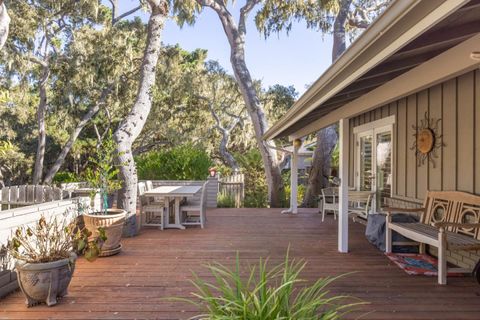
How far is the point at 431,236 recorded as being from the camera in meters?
3.72

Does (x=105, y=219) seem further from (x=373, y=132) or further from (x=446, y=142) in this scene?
(x=373, y=132)

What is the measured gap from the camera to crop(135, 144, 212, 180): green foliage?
9555mm

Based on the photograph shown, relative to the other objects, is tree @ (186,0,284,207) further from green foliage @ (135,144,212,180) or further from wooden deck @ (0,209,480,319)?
wooden deck @ (0,209,480,319)

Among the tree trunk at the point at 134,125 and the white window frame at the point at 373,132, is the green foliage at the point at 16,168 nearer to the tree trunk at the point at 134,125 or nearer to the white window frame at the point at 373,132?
the tree trunk at the point at 134,125

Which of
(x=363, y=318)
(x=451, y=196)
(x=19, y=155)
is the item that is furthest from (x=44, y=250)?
(x=19, y=155)

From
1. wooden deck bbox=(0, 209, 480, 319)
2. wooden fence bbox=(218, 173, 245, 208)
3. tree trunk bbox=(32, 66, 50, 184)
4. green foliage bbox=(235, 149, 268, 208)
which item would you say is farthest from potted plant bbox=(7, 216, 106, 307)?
tree trunk bbox=(32, 66, 50, 184)

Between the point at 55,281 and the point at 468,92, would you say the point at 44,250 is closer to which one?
the point at 55,281

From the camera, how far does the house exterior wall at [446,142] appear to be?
3.97 metres

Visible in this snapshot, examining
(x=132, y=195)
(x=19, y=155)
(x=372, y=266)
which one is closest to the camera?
(x=372, y=266)

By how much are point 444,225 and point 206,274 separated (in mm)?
2542

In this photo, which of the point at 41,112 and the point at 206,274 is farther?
the point at 41,112

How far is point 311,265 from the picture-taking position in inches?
160

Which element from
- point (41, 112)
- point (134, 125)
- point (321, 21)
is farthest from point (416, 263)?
point (41, 112)

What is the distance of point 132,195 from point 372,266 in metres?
3.90
